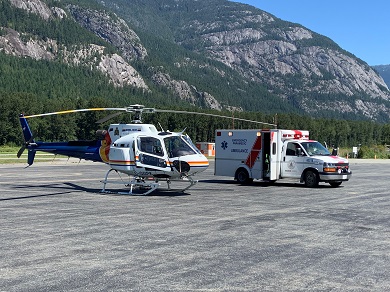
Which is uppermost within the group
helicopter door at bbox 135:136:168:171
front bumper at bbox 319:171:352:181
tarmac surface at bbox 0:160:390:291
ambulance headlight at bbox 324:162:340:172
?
helicopter door at bbox 135:136:168:171

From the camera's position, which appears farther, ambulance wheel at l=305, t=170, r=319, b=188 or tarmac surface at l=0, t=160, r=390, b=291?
ambulance wheel at l=305, t=170, r=319, b=188

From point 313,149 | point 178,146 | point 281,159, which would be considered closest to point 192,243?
point 178,146

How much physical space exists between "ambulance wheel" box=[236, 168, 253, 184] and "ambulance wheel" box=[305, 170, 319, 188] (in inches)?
105

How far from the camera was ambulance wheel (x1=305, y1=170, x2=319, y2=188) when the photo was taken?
23594mm

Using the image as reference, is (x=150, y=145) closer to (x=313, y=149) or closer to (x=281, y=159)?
(x=281, y=159)

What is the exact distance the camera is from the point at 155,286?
7.34 metres

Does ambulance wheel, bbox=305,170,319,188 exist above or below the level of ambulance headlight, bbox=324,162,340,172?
below

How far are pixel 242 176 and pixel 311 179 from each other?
10.8ft

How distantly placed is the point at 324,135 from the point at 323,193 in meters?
163

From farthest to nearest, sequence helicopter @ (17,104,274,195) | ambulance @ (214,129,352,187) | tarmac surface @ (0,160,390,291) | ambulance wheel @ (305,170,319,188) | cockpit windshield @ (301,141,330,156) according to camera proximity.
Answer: cockpit windshield @ (301,141,330,156), ambulance wheel @ (305,170,319,188), ambulance @ (214,129,352,187), helicopter @ (17,104,274,195), tarmac surface @ (0,160,390,291)

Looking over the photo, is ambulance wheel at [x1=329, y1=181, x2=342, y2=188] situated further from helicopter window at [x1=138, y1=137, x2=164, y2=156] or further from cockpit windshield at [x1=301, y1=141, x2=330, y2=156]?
helicopter window at [x1=138, y1=137, x2=164, y2=156]

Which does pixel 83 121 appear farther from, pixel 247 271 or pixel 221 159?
pixel 247 271

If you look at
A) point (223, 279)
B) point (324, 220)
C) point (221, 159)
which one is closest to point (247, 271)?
point (223, 279)

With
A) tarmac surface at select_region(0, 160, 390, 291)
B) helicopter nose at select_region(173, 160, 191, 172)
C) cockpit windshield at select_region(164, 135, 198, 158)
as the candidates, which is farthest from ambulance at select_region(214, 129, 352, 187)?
helicopter nose at select_region(173, 160, 191, 172)
